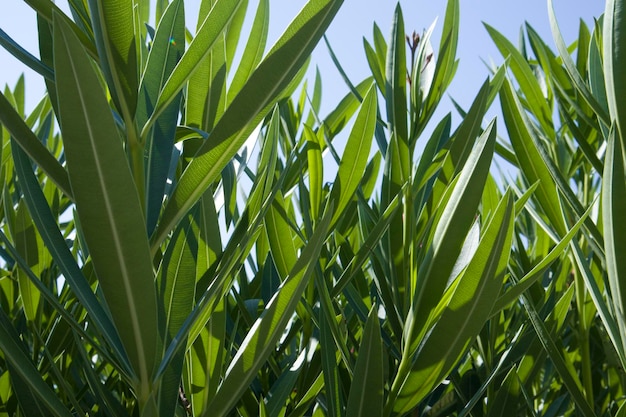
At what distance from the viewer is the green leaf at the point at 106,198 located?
428 mm

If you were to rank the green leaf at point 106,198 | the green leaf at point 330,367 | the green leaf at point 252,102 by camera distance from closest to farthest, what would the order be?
the green leaf at point 106,198
the green leaf at point 252,102
the green leaf at point 330,367

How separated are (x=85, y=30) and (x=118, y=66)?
0.11m

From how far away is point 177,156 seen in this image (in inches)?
27.8

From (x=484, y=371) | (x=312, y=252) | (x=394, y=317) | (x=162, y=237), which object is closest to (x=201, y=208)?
(x=162, y=237)

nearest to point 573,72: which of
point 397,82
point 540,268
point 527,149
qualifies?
point 527,149

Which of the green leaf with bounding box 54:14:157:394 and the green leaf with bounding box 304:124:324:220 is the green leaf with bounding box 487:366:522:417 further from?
the green leaf with bounding box 54:14:157:394

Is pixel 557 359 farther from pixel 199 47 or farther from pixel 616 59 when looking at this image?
pixel 199 47

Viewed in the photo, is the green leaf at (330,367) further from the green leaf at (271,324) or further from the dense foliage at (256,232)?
the green leaf at (271,324)

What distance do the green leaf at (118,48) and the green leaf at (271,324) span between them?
201 millimetres

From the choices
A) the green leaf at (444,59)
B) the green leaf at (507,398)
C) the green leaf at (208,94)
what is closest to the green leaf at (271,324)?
the green leaf at (208,94)

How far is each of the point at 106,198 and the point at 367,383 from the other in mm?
288

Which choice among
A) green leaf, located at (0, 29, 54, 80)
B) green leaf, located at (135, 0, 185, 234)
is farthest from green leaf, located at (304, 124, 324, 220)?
green leaf, located at (0, 29, 54, 80)

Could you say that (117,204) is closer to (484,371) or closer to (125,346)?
(125,346)

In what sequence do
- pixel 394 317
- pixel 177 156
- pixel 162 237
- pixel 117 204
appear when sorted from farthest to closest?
pixel 394 317, pixel 177 156, pixel 162 237, pixel 117 204
